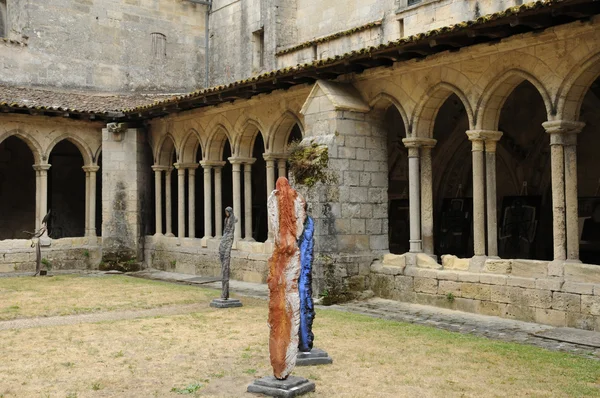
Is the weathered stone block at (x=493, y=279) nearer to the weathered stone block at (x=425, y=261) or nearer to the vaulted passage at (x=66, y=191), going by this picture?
the weathered stone block at (x=425, y=261)

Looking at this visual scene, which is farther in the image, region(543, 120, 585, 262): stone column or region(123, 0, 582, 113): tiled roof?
region(543, 120, 585, 262): stone column

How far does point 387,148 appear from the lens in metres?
12.3

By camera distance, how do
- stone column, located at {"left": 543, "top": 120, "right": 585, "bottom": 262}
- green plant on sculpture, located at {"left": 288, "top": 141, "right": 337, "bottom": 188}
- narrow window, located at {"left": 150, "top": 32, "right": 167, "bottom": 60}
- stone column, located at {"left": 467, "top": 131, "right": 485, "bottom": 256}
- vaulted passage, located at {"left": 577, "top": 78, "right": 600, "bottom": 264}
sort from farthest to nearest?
narrow window, located at {"left": 150, "top": 32, "right": 167, "bottom": 60}, vaulted passage, located at {"left": 577, "top": 78, "right": 600, "bottom": 264}, green plant on sculpture, located at {"left": 288, "top": 141, "right": 337, "bottom": 188}, stone column, located at {"left": 467, "top": 131, "right": 485, "bottom": 256}, stone column, located at {"left": 543, "top": 120, "right": 585, "bottom": 262}

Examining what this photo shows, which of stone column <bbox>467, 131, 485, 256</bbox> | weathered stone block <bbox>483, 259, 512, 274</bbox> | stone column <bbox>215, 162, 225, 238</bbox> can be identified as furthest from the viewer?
stone column <bbox>215, 162, 225, 238</bbox>

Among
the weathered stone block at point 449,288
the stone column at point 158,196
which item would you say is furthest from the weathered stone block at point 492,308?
the stone column at point 158,196

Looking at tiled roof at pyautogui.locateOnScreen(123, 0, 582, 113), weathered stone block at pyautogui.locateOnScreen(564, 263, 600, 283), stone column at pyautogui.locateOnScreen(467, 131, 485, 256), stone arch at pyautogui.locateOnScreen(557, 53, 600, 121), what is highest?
tiled roof at pyautogui.locateOnScreen(123, 0, 582, 113)

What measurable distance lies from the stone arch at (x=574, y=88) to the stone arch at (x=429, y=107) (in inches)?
67.2

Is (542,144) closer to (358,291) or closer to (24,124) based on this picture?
(358,291)

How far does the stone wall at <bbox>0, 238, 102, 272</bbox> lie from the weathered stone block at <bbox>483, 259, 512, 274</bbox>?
10596mm

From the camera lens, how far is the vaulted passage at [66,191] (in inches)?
776

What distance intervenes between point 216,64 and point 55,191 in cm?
598

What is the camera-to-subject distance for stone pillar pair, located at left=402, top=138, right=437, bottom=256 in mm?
10438

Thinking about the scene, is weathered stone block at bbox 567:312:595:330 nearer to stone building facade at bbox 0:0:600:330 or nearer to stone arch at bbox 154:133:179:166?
stone building facade at bbox 0:0:600:330

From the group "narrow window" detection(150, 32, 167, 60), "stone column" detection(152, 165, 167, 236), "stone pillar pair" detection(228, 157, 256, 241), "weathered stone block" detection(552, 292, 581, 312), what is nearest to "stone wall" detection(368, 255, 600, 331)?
"weathered stone block" detection(552, 292, 581, 312)
